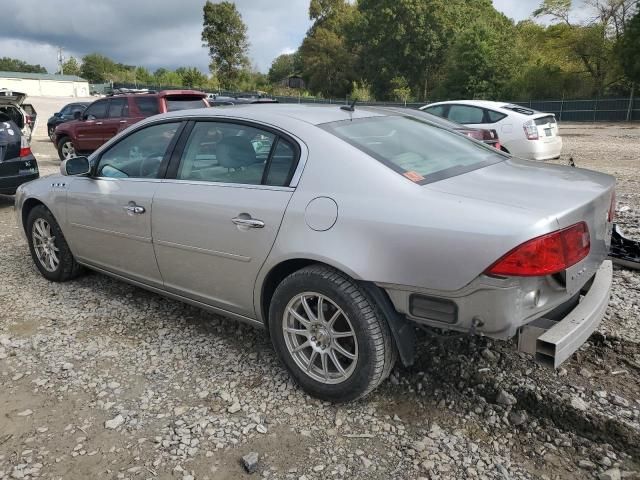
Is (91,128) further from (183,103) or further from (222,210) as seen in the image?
(222,210)

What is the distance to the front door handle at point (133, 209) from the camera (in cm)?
361

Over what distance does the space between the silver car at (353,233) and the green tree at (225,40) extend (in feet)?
202

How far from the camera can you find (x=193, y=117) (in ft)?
11.7

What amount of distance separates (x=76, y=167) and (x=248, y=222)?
191 centimetres

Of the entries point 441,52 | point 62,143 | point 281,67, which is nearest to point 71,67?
point 281,67

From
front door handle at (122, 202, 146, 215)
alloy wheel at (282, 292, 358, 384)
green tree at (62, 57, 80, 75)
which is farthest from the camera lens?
green tree at (62, 57, 80, 75)

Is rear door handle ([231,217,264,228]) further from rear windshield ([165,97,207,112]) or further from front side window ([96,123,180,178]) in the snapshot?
rear windshield ([165,97,207,112])

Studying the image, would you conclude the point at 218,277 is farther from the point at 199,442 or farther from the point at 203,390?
the point at 199,442

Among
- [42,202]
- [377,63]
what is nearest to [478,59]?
[377,63]

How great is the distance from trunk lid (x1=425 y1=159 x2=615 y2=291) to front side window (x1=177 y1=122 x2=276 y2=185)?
3.50ft

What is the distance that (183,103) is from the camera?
37.9ft

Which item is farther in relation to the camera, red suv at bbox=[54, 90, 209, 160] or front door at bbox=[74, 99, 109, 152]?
front door at bbox=[74, 99, 109, 152]

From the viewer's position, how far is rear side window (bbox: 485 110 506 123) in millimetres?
10680

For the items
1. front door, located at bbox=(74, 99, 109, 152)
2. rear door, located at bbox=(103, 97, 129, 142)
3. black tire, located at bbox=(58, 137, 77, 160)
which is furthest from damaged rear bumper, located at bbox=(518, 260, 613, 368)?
black tire, located at bbox=(58, 137, 77, 160)
